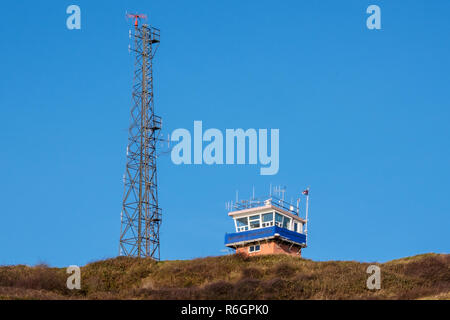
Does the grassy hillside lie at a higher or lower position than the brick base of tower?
lower

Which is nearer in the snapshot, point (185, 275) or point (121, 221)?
point (185, 275)

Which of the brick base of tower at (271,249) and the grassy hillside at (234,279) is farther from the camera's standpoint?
the brick base of tower at (271,249)

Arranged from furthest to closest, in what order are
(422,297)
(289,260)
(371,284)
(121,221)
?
(121,221) < (289,260) < (371,284) < (422,297)

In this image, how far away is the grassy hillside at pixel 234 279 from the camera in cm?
4525

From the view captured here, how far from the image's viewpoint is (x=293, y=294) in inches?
1813

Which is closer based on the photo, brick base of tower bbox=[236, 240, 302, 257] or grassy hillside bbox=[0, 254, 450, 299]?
grassy hillside bbox=[0, 254, 450, 299]

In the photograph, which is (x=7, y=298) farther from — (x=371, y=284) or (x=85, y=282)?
(x=371, y=284)

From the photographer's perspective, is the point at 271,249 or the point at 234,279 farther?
the point at 271,249

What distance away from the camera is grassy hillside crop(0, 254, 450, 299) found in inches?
1781

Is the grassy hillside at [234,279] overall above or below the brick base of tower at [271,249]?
below

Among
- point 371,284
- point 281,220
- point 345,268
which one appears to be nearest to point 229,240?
point 281,220

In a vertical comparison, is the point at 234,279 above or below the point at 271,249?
below

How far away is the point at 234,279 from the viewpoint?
174ft

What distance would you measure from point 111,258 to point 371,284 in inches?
858
